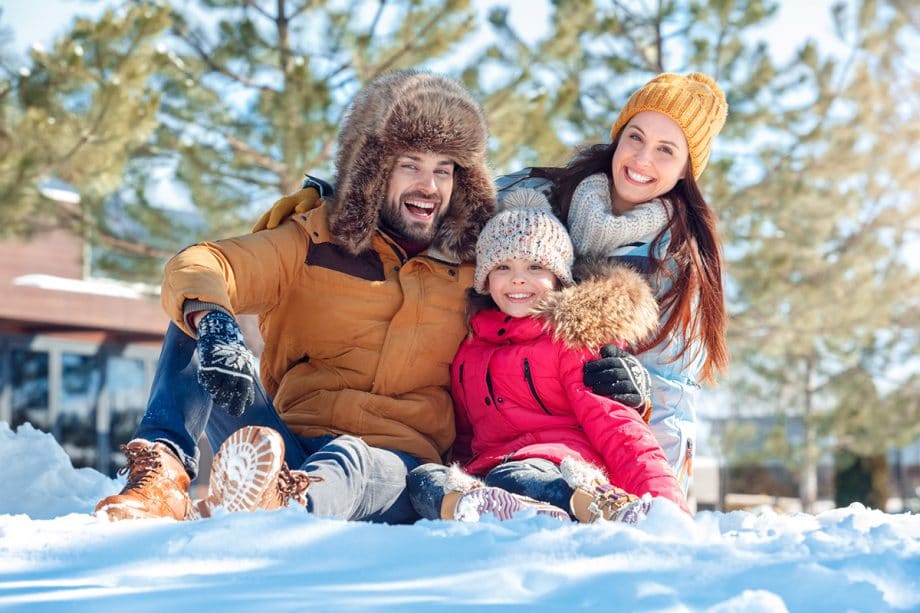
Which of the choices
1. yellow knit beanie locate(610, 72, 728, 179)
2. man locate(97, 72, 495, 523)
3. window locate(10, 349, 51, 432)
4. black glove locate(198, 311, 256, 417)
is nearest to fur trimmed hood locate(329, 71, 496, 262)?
man locate(97, 72, 495, 523)

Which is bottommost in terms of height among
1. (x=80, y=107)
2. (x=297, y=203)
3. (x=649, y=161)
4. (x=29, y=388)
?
(x=29, y=388)

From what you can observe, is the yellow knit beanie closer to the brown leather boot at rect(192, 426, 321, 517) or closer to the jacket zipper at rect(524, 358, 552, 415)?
the jacket zipper at rect(524, 358, 552, 415)

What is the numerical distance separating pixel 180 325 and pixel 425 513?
28.0 inches

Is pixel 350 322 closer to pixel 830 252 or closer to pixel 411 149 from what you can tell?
pixel 411 149

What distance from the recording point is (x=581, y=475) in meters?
2.27

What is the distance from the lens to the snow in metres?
1.33

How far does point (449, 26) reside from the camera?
931cm

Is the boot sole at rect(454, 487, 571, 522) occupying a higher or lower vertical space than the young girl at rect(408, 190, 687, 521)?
lower

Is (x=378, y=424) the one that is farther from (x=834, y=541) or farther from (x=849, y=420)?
(x=849, y=420)

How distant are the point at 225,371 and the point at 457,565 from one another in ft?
2.66

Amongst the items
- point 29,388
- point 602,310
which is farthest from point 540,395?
point 29,388

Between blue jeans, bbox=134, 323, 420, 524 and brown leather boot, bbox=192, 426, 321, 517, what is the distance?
278 mm

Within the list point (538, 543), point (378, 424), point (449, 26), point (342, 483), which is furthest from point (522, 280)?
point (449, 26)

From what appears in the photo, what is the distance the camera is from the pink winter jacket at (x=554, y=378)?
2475 millimetres
